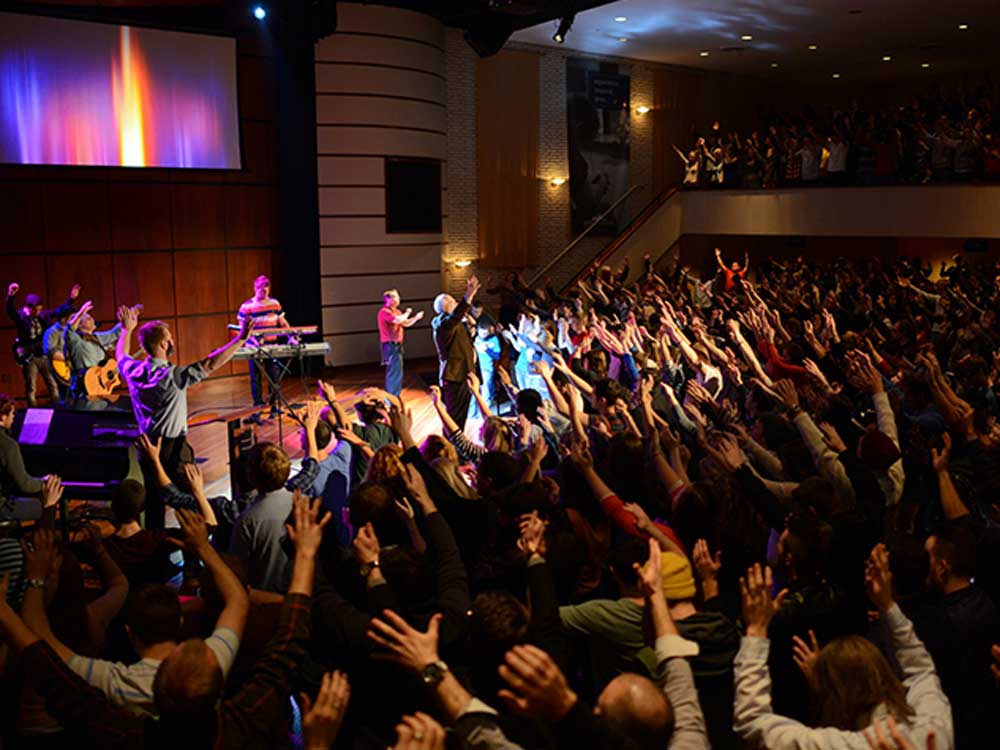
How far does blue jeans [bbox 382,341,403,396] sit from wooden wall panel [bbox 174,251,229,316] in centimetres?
363

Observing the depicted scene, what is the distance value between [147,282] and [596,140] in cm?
937

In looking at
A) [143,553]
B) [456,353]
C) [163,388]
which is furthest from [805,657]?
[456,353]

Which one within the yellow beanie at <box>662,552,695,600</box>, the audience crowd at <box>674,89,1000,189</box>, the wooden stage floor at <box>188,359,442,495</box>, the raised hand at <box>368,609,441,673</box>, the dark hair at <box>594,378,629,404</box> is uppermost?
the audience crowd at <box>674,89,1000,189</box>

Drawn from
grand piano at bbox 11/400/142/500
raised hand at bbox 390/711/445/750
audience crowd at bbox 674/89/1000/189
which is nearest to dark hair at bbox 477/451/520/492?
raised hand at bbox 390/711/445/750

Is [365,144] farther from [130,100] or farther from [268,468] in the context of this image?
[268,468]

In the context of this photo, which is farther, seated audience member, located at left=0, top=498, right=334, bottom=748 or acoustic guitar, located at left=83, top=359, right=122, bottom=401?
acoustic guitar, located at left=83, top=359, right=122, bottom=401

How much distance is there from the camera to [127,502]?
4.03 meters

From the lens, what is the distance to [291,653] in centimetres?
253

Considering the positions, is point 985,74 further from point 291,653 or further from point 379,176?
point 291,653

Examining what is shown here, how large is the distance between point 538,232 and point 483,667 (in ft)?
49.1

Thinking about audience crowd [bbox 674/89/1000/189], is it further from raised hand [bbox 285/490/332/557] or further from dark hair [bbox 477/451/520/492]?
raised hand [bbox 285/490/332/557]

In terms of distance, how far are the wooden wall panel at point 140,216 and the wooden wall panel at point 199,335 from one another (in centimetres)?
107

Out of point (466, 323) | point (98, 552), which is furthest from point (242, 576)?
point (466, 323)

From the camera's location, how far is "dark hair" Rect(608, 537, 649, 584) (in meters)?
2.78
